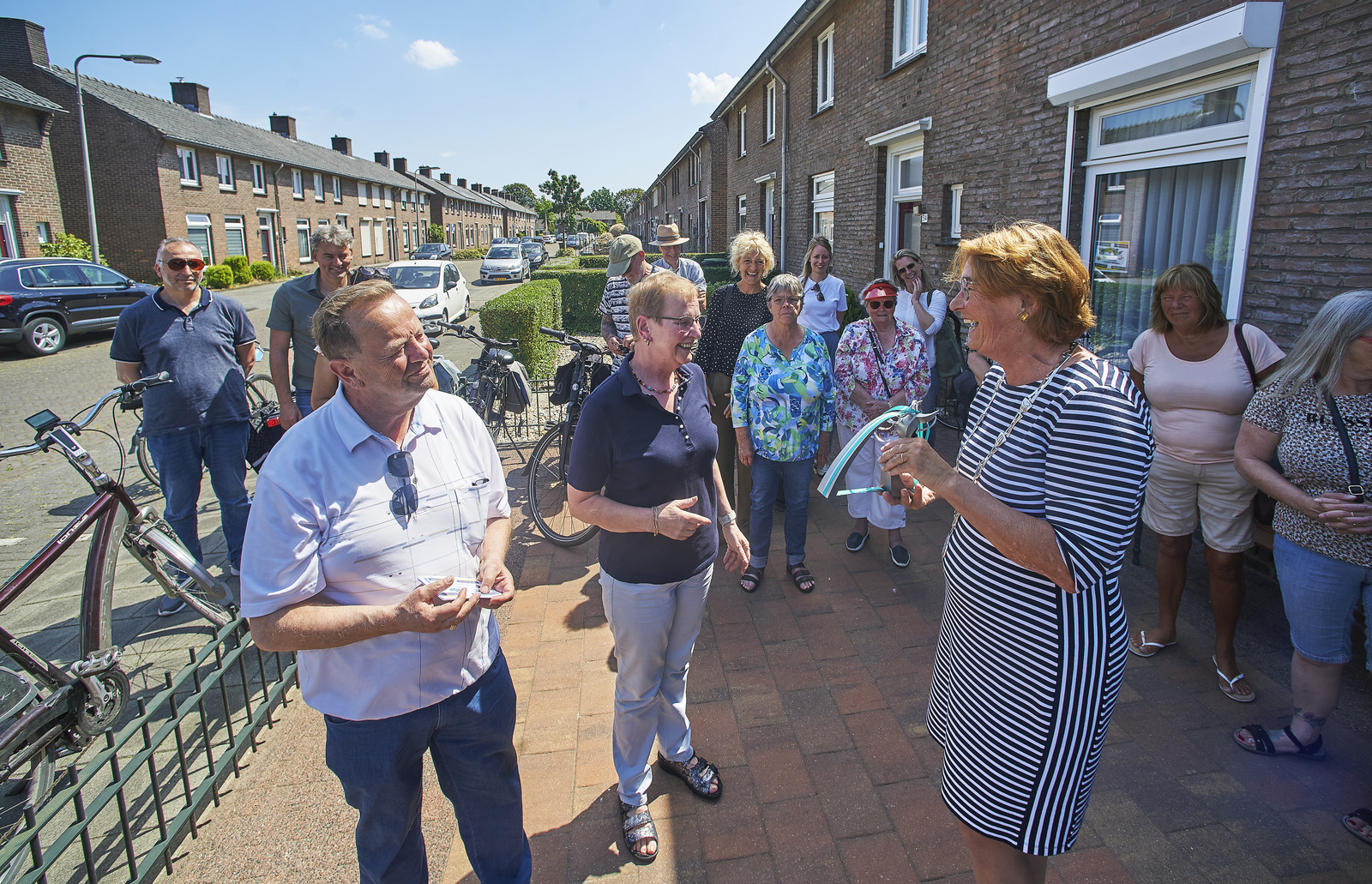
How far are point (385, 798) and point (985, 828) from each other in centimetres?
153

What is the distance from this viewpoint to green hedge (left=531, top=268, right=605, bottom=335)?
1905 cm

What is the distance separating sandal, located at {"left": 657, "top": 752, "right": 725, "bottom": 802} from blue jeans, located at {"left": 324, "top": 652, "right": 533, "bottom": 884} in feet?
2.46

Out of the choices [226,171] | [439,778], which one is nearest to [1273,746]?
[439,778]

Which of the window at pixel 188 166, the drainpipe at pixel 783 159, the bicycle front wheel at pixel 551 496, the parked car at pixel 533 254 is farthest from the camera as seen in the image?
the parked car at pixel 533 254

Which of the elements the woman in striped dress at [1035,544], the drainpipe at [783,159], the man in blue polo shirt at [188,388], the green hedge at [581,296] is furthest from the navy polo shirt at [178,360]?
the green hedge at [581,296]

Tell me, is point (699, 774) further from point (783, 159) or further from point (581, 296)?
point (581, 296)

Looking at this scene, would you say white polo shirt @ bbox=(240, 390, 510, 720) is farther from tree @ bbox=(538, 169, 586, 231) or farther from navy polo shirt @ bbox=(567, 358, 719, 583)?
tree @ bbox=(538, 169, 586, 231)

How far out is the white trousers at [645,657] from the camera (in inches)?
97.1

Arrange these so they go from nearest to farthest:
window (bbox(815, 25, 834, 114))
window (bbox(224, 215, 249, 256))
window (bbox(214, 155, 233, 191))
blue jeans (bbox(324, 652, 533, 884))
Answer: blue jeans (bbox(324, 652, 533, 884)) → window (bbox(815, 25, 834, 114)) → window (bbox(214, 155, 233, 191)) → window (bbox(224, 215, 249, 256))

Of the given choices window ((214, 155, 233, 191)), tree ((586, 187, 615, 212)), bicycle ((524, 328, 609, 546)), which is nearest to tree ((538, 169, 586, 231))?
tree ((586, 187, 615, 212))

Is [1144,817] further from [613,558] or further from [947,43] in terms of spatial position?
[947,43]

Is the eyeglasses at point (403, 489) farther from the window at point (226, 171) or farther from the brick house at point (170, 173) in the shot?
the window at point (226, 171)

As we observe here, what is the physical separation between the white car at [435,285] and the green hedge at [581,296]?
216 centimetres

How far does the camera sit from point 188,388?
13.6 ft
